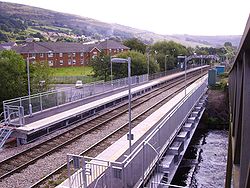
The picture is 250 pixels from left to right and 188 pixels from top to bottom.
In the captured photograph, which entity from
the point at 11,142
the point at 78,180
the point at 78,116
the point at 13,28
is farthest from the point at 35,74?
the point at 13,28

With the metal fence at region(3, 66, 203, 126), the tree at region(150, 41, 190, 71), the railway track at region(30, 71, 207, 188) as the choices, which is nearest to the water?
the railway track at region(30, 71, 207, 188)

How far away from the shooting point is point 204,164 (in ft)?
76.0

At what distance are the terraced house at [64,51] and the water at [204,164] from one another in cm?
5198

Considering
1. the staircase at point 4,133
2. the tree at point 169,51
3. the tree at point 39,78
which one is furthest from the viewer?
the tree at point 169,51

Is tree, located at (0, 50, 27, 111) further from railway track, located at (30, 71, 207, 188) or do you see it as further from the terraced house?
the terraced house

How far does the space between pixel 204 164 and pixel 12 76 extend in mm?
16681

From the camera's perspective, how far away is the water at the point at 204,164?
19859 mm

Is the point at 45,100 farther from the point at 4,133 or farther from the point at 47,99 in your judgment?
the point at 4,133

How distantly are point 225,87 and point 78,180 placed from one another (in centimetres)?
3706

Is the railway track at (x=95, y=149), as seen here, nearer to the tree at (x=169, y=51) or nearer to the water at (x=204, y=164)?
the water at (x=204, y=164)

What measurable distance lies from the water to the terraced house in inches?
2047

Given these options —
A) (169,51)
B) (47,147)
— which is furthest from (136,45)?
(47,147)

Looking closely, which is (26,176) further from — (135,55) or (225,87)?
(135,55)

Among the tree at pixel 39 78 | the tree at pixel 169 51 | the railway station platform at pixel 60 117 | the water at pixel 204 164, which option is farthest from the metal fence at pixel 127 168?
the tree at pixel 169 51
